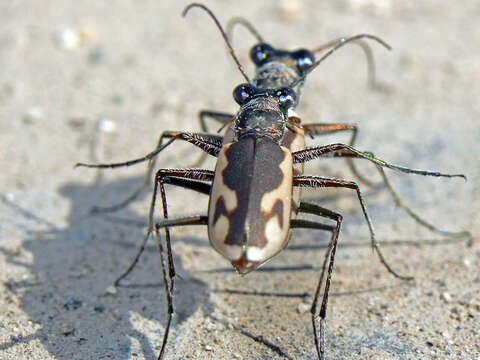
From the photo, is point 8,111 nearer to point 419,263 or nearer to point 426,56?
point 419,263

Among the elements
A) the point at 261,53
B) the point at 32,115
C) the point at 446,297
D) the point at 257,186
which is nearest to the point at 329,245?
the point at 257,186

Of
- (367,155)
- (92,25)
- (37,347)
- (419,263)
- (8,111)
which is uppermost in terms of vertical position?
(92,25)

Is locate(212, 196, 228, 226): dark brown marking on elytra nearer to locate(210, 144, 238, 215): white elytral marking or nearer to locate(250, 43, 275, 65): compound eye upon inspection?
locate(210, 144, 238, 215): white elytral marking

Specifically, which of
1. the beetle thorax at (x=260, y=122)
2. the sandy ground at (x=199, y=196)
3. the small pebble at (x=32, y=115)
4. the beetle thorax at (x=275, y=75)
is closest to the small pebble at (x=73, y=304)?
the sandy ground at (x=199, y=196)

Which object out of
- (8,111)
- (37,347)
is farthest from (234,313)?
(8,111)

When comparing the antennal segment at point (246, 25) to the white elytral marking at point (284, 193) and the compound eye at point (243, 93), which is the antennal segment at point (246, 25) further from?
the white elytral marking at point (284, 193)

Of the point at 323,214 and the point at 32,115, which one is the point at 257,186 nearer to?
the point at 323,214
